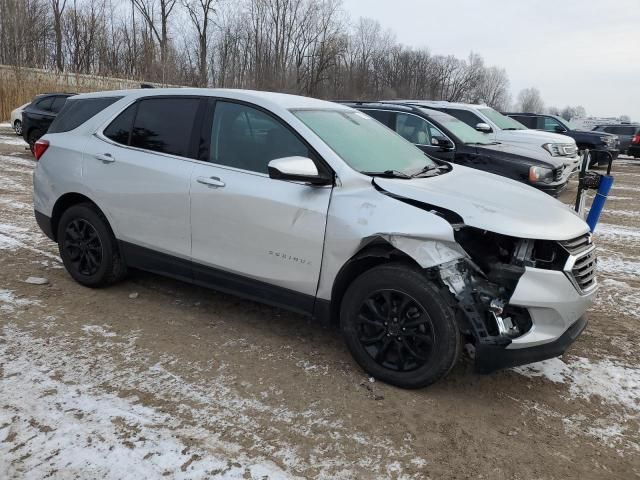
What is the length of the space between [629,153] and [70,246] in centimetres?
2339

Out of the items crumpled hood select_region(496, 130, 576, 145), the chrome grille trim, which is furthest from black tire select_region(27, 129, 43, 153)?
the chrome grille trim

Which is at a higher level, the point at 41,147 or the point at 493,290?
the point at 41,147

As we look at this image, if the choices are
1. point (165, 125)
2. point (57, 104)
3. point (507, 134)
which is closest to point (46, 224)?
point (165, 125)

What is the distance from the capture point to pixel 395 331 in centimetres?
314

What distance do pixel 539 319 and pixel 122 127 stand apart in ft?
11.9

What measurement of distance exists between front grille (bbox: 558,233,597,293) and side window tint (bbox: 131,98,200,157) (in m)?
2.78

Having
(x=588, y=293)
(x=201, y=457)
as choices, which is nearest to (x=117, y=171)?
(x=201, y=457)

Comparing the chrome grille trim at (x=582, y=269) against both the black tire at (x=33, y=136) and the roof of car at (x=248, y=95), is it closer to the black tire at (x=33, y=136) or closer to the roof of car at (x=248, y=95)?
the roof of car at (x=248, y=95)

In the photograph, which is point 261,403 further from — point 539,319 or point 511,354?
point 539,319

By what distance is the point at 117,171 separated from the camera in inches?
167

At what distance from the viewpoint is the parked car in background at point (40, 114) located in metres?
14.0

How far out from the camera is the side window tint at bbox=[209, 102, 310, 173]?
356 cm

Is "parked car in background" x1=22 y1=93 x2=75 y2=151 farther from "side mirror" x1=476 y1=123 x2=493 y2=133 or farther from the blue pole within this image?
the blue pole

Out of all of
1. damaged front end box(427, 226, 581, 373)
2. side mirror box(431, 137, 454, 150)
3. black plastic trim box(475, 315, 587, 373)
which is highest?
side mirror box(431, 137, 454, 150)
